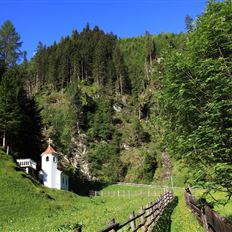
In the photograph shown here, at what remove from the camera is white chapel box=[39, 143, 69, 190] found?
5381 centimetres

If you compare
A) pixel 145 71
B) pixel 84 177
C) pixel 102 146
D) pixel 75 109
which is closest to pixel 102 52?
pixel 145 71

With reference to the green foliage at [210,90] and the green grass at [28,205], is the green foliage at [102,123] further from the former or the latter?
the green foliage at [210,90]

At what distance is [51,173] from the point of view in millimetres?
54219

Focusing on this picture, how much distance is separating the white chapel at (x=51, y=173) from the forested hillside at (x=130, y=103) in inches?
185

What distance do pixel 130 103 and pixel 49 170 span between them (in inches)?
2497

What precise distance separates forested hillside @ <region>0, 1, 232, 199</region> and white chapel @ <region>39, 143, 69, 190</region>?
4.69 metres

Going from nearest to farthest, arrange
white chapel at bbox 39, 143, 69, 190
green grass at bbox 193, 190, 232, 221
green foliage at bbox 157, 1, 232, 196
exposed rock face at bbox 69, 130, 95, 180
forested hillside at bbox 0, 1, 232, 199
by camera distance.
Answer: green foliage at bbox 157, 1, 232, 196, forested hillside at bbox 0, 1, 232, 199, green grass at bbox 193, 190, 232, 221, white chapel at bbox 39, 143, 69, 190, exposed rock face at bbox 69, 130, 95, 180

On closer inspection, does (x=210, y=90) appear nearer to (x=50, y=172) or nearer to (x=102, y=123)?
(x=50, y=172)

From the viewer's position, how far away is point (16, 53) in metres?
82.8

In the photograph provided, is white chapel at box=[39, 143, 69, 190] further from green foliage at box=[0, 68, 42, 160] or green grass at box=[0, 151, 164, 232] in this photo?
green grass at box=[0, 151, 164, 232]

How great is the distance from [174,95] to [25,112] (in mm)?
49534

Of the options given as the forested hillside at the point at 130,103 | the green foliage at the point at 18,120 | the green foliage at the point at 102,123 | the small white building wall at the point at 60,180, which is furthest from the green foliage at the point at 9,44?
the small white building wall at the point at 60,180

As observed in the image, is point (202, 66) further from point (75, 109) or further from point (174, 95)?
point (75, 109)

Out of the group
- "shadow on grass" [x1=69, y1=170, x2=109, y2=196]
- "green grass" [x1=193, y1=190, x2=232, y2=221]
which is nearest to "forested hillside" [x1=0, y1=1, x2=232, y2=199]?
"green grass" [x1=193, y1=190, x2=232, y2=221]
